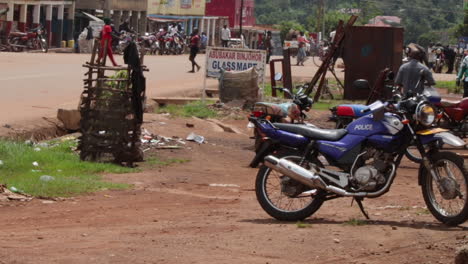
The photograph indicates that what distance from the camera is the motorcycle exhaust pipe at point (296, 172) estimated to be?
331 inches

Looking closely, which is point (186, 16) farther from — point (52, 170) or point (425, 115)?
point (425, 115)

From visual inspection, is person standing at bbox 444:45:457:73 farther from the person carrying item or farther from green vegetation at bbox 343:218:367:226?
green vegetation at bbox 343:218:367:226

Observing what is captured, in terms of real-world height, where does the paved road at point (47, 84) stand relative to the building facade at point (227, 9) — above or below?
below

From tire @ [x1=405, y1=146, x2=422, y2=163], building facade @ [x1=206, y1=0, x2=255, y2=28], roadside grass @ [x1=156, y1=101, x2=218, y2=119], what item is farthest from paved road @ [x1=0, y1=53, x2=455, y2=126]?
building facade @ [x1=206, y1=0, x2=255, y2=28]

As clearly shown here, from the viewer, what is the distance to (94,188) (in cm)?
1039

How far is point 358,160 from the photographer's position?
27.9 feet

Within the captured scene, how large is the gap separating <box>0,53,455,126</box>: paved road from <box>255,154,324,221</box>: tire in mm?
8342

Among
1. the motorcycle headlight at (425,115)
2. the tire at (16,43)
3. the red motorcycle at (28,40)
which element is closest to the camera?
the motorcycle headlight at (425,115)

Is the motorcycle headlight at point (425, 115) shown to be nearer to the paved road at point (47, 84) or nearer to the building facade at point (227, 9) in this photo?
the paved road at point (47, 84)

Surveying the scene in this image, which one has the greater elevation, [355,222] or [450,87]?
[450,87]

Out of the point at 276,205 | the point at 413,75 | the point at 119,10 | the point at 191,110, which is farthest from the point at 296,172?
the point at 119,10

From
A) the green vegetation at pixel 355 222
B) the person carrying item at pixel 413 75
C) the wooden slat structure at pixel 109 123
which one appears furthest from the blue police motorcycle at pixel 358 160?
the person carrying item at pixel 413 75

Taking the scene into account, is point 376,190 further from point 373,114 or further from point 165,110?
point 165,110

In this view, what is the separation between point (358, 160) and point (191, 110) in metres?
11.5
